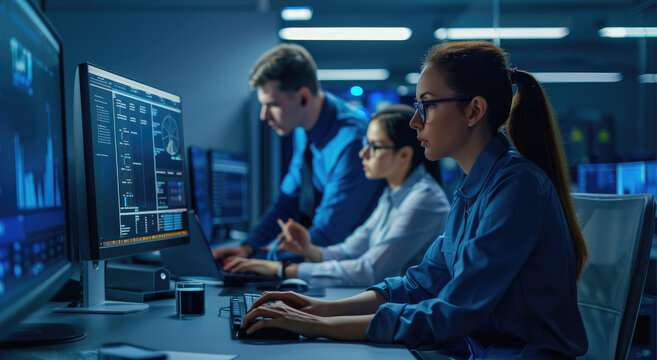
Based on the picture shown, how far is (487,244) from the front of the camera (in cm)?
101

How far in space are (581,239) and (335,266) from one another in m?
0.80

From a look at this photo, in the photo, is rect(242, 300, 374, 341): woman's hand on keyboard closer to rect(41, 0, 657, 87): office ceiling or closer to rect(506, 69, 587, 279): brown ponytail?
rect(506, 69, 587, 279): brown ponytail

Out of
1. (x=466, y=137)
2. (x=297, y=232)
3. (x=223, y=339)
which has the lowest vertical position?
(x=223, y=339)

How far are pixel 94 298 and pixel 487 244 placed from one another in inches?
35.9

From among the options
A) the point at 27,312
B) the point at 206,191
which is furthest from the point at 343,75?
the point at 27,312

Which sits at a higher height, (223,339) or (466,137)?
(466,137)

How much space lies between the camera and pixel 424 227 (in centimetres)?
182

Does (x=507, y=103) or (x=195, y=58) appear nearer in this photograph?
(x=507, y=103)

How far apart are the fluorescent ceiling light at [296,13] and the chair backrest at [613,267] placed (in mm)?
4831

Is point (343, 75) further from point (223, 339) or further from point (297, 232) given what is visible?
point (223, 339)

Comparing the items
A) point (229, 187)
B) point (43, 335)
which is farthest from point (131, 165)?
point (229, 187)

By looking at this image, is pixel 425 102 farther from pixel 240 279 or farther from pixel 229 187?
pixel 229 187

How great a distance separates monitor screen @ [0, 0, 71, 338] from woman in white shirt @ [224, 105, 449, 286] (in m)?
0.90

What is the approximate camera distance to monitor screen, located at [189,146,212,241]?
9.20 ft
